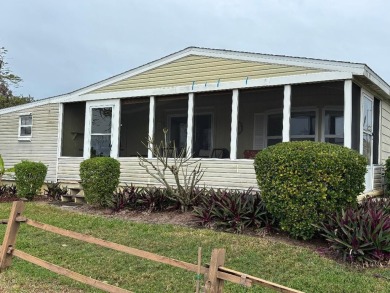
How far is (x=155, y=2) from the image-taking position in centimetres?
1839

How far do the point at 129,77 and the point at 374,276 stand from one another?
8565mm

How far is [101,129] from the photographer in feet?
40.1

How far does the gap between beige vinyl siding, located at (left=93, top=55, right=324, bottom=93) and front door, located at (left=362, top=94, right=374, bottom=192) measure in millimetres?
1752

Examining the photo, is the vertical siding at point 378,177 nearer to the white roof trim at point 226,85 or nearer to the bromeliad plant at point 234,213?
the white roof trim at point 226,85

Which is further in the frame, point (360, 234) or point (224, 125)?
point (224, 125)

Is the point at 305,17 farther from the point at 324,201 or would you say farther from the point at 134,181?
the point at 324,201

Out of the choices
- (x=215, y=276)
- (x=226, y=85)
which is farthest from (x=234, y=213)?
(x=215, y=276)

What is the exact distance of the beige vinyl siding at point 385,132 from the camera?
11039 mm

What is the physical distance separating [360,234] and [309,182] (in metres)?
1.03

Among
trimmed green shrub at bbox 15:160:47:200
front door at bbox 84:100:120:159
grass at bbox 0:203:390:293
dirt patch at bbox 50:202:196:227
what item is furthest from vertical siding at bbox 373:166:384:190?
trimmed green shrub at bbox 15:160:47:200

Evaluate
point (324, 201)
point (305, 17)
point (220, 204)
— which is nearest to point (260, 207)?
point (220, 204)

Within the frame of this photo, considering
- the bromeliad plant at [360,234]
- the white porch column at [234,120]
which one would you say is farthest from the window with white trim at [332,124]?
the bromeliad plant at [360,234]

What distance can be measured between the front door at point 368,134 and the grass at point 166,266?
4.41 m

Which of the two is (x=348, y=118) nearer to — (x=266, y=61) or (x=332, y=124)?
(x=266, y=61)
